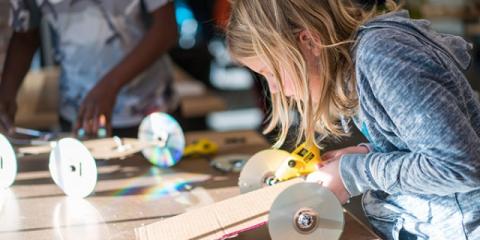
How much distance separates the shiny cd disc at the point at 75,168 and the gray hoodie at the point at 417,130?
17.2 inches

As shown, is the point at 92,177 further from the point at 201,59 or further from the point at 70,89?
the point at 201,59

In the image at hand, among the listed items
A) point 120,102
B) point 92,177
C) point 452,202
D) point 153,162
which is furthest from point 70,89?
→ point 452,202

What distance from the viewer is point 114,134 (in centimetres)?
141

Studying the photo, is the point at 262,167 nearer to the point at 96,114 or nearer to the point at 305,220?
the point at 305,220

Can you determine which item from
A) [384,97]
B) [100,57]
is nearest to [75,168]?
[100,57]

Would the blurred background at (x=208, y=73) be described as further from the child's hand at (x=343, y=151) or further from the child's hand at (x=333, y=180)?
the child's hand at (x=333, y=180)

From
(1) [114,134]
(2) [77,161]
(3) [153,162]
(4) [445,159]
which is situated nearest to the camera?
(4) [445,159]

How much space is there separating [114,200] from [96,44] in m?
0.49

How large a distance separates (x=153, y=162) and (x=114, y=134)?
26cm

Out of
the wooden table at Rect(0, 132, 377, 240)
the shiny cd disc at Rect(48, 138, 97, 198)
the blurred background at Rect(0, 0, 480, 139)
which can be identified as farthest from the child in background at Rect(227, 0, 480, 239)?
the blurred background at Rect(0, 0, 480, 139)

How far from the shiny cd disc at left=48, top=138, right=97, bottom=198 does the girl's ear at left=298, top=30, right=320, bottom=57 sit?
0.42 metres

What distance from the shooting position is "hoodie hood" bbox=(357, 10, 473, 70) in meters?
0.75

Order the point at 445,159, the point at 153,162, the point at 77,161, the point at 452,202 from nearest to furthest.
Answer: the point at 445,159, the point at 452,202, the point at 77,161, the point at 153,162

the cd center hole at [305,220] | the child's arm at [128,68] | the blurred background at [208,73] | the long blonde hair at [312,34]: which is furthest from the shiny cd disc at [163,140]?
the blurred background at [208,73]
